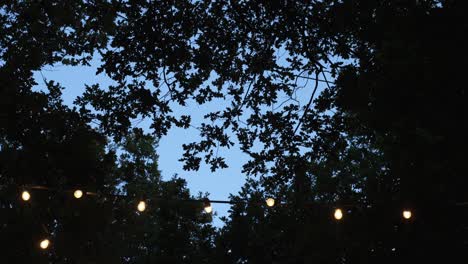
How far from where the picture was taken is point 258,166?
764 cm

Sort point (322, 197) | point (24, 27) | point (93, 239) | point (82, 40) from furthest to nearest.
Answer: point (322, 197) < point (93, 239) < point (24, 27) < point (82, 40)

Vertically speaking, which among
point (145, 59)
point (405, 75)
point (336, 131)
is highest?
point (145, 59)

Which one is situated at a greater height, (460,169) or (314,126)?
(314,126)

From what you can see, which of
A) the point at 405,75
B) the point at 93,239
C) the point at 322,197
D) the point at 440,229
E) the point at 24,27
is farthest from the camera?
the point at 322,197

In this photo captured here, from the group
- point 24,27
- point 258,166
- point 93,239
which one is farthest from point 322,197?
point 24,27

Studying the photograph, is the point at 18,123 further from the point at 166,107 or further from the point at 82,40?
the point at 166,107

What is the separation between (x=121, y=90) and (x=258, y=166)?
8.95 feet

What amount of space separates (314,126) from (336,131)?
412mm

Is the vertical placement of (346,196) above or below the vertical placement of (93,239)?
below

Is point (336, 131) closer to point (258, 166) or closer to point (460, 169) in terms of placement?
point (258, 166)

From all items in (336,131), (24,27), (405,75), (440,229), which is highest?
(24,27)

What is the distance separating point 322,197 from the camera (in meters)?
17.2

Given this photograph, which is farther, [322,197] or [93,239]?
[322,197]

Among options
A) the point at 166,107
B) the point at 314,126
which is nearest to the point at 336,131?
the point at 314,126
